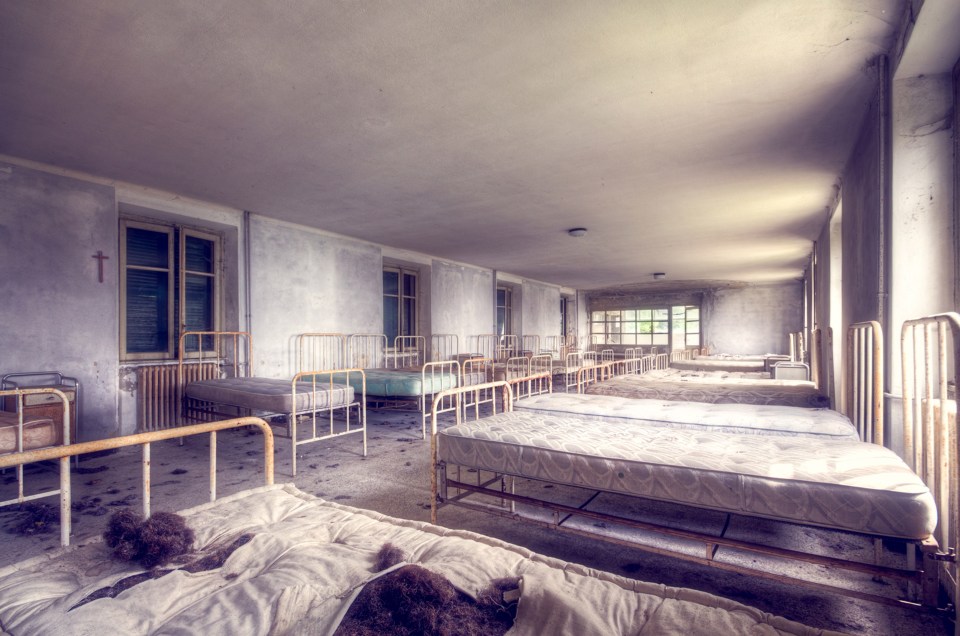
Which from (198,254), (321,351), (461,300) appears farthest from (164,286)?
(461,300)

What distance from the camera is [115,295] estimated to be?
4883 millimetres

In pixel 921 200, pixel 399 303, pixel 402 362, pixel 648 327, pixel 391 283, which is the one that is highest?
pixel 391 283

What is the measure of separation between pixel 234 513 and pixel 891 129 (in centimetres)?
386

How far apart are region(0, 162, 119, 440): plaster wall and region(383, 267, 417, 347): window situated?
442 cm

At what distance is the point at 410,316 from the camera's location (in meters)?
9.45

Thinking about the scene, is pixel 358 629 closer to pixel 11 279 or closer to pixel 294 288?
pixel 11 279

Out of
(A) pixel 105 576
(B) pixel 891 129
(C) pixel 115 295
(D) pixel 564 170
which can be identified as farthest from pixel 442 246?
(A) pixel 105 576

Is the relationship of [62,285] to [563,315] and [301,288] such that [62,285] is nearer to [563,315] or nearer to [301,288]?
[301,288]

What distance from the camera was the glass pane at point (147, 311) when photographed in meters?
5.35

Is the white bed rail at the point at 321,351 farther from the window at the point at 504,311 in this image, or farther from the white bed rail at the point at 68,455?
the window at the point at 504,311

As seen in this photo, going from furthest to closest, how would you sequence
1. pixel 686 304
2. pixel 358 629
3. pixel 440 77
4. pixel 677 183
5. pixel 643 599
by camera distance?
pixel 686 304 < pixel 677 183 < pixel 440 77 < pixel 643 599 < pixel 358 629

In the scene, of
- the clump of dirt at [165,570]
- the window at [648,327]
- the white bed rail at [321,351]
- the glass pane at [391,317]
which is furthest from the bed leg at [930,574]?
the window at [648,327]

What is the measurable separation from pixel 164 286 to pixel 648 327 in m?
14.6

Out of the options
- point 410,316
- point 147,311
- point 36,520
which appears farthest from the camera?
point 410,316
